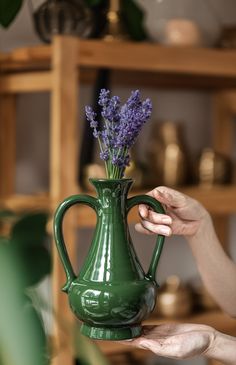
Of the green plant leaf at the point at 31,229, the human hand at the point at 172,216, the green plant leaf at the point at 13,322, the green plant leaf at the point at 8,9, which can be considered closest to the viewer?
the green plant leaf at the point at 13,322

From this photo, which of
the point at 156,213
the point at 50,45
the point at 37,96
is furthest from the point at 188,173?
the point at 156,213

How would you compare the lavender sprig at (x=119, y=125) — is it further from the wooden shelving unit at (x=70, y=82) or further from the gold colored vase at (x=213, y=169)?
the gold colored vase at (x=213, y=169)

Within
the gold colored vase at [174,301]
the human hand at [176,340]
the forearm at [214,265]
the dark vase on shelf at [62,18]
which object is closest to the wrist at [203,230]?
the forearm at [214,265]

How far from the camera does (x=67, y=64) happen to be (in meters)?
1.79

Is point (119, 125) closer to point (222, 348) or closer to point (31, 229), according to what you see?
point (31, 229)

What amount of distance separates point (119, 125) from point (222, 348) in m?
0.41

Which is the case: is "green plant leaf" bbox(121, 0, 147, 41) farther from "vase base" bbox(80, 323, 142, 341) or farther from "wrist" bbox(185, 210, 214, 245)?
"vase base" bbox(80, 323, 142, 341)

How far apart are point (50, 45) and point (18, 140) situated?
0.43m

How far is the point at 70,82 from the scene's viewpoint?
1.80 meters

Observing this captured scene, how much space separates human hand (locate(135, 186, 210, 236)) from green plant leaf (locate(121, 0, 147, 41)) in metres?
0.96

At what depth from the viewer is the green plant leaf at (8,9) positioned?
1695mm

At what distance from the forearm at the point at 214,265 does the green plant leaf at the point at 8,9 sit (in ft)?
2.51

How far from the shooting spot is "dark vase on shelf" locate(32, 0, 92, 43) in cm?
192

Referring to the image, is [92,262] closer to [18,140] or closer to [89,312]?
[89,312]
